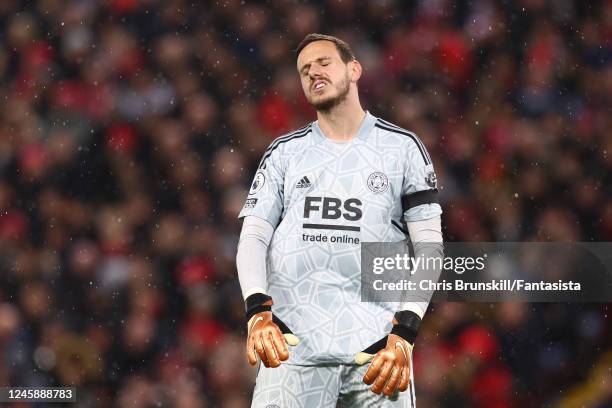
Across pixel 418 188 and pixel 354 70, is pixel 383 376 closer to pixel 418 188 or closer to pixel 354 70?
pixel 418 188

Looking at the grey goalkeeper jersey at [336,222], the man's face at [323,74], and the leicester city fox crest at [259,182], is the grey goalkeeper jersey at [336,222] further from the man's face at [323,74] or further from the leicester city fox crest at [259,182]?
the man's face at [323,74]

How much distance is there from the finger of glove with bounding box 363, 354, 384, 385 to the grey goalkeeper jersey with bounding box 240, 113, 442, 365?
94 millimetres

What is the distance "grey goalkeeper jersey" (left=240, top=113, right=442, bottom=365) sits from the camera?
2127 millimetres

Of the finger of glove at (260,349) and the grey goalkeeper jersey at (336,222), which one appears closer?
the finger of glove at (260,349)

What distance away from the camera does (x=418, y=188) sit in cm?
216

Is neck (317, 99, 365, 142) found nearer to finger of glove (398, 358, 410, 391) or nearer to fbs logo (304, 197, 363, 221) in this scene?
fbs logo (304, 197, 363, 221)

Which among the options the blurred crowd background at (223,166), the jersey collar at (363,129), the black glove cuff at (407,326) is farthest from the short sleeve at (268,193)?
the blurred crowd background at (223,166)

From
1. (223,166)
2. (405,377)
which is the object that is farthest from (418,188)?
(223,166)

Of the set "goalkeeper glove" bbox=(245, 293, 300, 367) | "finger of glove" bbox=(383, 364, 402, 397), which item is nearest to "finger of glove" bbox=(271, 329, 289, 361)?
"goalkeeper glove" bbox=(245, 293, 300, 367)

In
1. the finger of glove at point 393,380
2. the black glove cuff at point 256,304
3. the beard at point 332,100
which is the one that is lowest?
the finger of glove at point 393,380

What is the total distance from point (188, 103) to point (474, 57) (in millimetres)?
1099

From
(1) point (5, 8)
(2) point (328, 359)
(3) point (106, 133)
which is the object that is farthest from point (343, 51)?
(1) point (5, 8)

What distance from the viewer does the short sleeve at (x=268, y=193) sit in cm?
219

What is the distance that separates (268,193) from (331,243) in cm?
19
